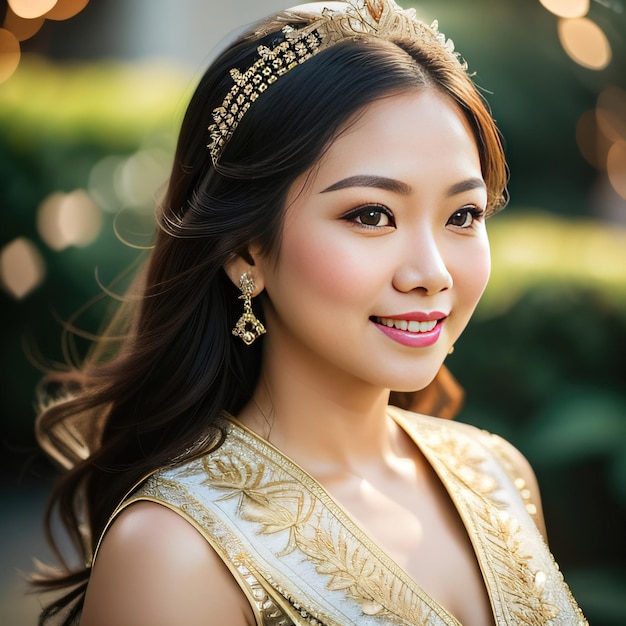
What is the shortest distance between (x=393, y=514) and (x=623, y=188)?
169cm

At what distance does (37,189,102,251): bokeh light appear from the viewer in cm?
314

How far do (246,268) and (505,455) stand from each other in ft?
2.55

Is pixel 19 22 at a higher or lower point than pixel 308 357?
higher

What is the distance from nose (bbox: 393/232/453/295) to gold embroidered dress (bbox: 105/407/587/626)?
1.32 feet

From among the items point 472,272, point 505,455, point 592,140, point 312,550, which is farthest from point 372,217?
point 592,140

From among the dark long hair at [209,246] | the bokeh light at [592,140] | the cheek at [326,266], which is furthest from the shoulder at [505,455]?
the bokeh light at [592,140]

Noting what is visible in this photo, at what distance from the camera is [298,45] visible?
152cm

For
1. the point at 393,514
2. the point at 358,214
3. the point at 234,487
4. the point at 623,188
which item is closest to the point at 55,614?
the point at 234,487

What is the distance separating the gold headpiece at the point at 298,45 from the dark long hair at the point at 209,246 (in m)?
0.02

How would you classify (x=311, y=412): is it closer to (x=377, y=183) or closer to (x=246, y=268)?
(x=246, y=268)

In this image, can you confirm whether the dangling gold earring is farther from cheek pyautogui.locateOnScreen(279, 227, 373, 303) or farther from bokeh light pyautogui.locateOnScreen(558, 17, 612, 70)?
bokeh light pyautogui.locateOnScreen(558, 17, 612, 70)

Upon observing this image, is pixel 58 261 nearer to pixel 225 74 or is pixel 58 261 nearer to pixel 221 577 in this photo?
pixel 225 74

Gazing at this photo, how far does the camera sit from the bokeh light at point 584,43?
2.88 meters

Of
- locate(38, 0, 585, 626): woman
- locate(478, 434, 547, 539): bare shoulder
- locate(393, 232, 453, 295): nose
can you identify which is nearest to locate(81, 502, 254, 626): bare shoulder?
locate(38, 0, 585, 626): woman
